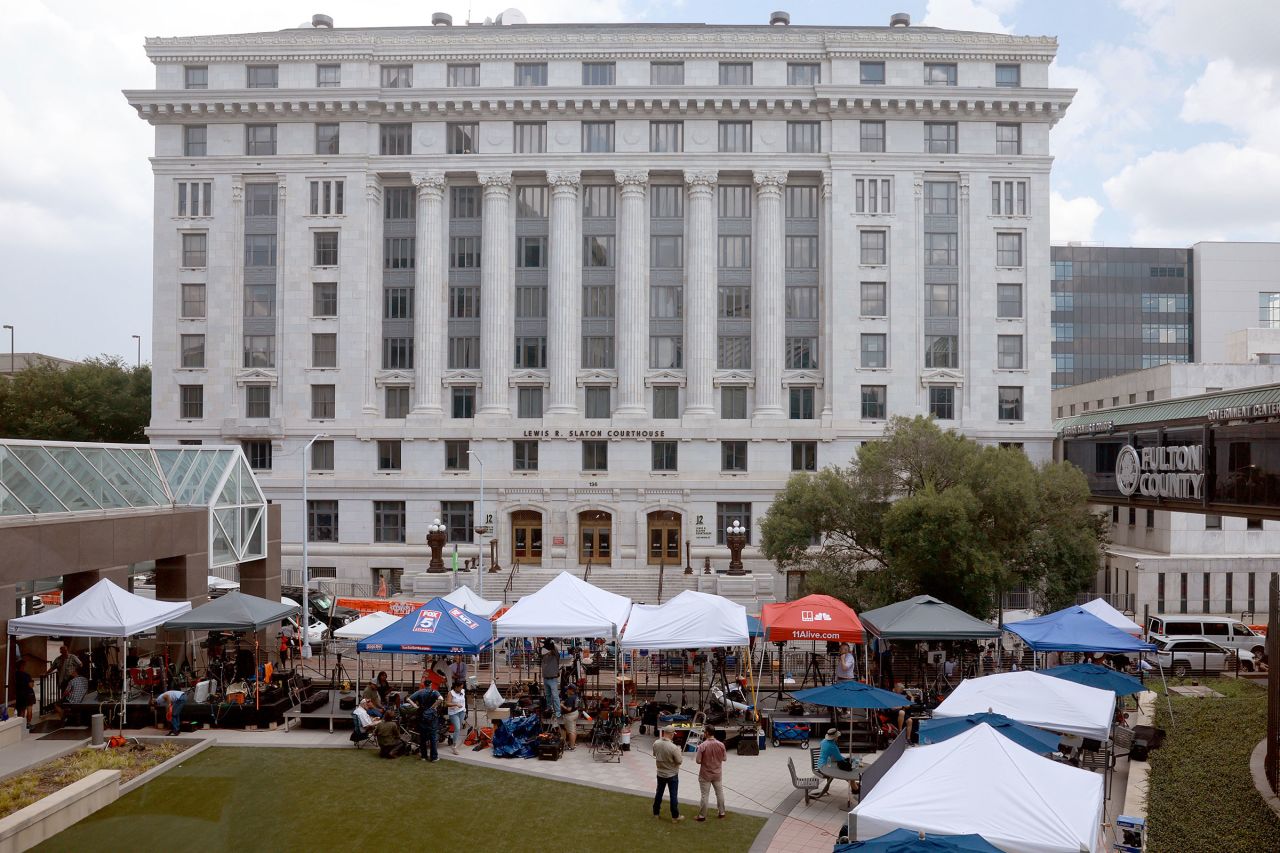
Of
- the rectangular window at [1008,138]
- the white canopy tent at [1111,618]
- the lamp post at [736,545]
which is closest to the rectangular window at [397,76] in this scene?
the lamp post at [736,545]

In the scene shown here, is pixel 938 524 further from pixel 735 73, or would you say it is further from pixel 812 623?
pixel 735 73

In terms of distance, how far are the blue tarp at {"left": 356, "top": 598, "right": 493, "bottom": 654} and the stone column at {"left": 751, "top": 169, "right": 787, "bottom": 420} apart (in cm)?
3767

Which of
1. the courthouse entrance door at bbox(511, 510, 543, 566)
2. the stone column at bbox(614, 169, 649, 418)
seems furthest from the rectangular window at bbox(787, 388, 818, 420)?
the courthouse entrance door at bbox(511, 510, 543, 566)

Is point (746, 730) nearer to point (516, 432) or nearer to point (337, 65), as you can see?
point (516, 432)

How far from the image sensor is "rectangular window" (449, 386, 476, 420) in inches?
2438

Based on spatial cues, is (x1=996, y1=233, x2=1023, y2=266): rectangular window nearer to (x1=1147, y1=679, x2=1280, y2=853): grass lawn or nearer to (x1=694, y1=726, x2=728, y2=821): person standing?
(x1=1147, y1=679, x2=1280, y2=853): grass lawn

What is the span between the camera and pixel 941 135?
2389 inches

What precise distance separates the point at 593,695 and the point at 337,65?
164 feet

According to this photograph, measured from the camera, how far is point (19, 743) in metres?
22.4

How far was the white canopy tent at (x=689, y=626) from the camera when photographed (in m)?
23.7

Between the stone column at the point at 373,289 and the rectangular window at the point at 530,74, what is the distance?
11604 millimetres

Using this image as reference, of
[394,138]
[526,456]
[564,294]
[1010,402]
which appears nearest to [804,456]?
[1010,402]

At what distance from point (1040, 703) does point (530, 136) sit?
171ft

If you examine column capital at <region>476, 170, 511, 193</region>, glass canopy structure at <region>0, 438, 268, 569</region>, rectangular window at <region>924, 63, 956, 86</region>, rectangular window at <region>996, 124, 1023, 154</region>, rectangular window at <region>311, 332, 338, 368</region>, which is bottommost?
glass canopy structure at <region>0, 438, 268, 569</region>
